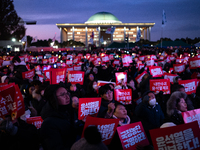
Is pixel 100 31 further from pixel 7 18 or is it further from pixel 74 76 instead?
pixel 74 76

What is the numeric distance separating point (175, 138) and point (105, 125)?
0.73m

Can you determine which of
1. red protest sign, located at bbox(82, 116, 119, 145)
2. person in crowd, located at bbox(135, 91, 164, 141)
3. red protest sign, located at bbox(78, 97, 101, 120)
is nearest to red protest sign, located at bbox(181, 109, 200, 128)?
red protest sign, located at bbox(82, 116, 119, 145)

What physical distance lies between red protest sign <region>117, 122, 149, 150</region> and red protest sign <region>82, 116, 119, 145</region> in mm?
88

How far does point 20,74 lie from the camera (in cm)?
681

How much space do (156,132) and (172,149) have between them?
23 centimetres

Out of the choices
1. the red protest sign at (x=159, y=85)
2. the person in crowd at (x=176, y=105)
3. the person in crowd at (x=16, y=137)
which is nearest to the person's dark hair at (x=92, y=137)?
the person in crowd at (x=16, y=137)

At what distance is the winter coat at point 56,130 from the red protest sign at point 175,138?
87cm

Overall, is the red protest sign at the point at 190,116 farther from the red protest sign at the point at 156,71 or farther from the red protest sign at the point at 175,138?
the red protest sign at the point at 156,71

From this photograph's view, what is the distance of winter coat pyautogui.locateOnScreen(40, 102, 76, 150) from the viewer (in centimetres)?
217

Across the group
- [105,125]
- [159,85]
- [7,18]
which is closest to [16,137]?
[105,125]

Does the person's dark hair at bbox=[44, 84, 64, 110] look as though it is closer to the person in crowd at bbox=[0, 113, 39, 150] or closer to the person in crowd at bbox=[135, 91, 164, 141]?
the person in crowd at bbox=[0, 113, 39, 150]

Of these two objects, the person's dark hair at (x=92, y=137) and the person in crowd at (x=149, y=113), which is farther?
the person in crowd at (x=149, y=113)

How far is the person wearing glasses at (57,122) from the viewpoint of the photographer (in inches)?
86.0

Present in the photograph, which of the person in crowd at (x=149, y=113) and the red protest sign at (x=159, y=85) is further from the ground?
the red protest sign at (x=159, y=85)
